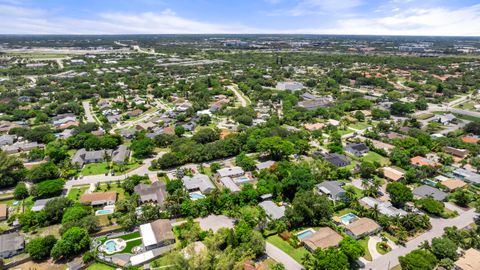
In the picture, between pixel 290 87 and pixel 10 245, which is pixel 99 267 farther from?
pixel 290 87

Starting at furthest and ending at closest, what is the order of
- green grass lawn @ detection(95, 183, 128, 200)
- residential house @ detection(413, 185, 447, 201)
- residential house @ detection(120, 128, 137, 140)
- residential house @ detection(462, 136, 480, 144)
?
1. residential house @ detection(120, 128, 137, 140)
2. residential house @ detection(462, 136, 480, 144)
3. green grass lawn @ detection(95, 183, 128, 200)
4. residential house @ detection(413, 185, 447, 201)

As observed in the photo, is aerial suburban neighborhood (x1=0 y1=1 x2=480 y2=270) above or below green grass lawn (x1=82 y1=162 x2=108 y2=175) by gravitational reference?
above

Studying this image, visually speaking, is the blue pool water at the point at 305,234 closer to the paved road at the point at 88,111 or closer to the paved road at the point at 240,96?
the paved road at the point at 240,96

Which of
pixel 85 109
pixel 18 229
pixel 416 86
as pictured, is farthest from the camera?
pixel 416 86

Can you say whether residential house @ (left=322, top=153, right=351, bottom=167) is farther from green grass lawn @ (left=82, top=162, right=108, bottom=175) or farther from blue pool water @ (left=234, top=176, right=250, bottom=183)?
green grass lawn @ (left=82, top=162, right=108, bottom=175)

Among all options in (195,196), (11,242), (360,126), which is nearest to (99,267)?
(11,242)

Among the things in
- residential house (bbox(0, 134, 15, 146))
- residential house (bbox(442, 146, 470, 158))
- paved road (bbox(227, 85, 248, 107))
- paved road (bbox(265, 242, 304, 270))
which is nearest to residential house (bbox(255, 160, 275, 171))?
paved road (bbox(265, 242, 304, 270))

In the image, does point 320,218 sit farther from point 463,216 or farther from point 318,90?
point 318,90

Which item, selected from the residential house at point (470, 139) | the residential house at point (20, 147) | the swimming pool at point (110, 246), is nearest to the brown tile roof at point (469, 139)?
the residential house at point (470, 139)

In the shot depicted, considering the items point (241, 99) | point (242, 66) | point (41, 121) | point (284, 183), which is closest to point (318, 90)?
point (241, 99)
